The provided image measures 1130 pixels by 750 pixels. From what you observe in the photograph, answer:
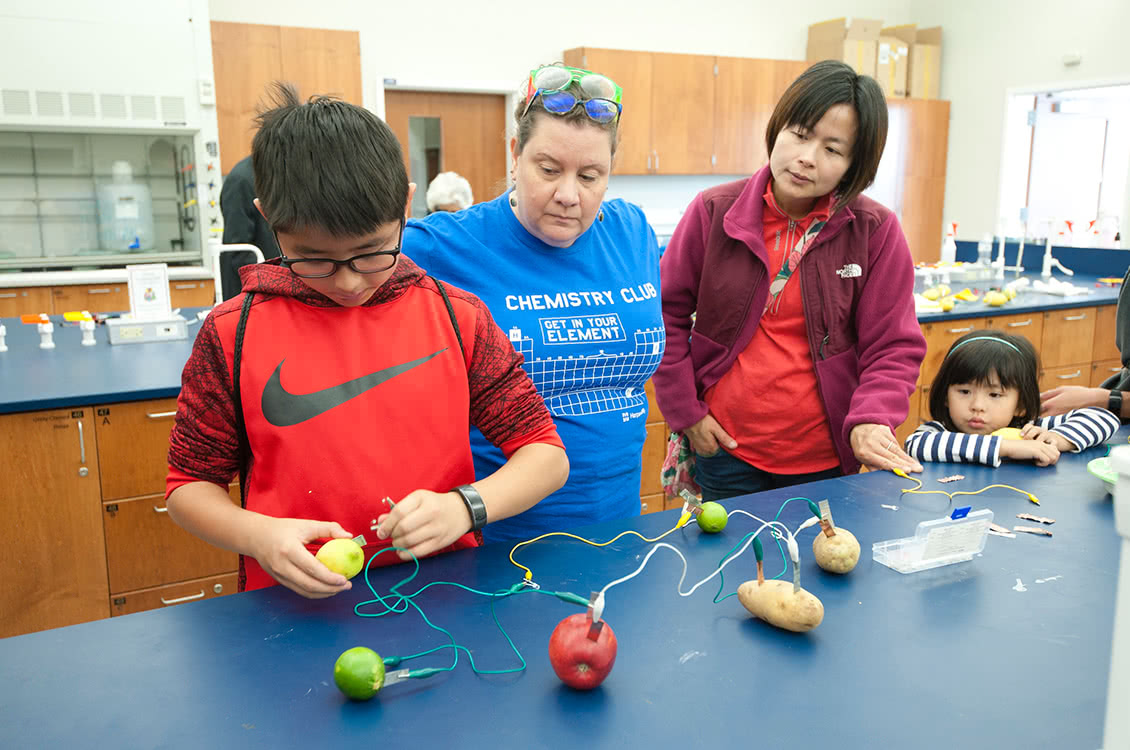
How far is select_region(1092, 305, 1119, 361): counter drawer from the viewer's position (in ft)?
Answer: 14.1

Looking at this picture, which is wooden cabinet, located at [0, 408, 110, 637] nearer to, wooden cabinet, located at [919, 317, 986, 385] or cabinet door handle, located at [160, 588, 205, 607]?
cabinet door handle, located at [160, 588, 205, 607]

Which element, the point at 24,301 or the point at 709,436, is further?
the point at 24,301

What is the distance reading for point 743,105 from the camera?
6.72 meters

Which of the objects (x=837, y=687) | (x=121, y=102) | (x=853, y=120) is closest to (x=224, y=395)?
(x=837, y=687)

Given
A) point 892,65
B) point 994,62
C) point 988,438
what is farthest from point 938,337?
point 994,62

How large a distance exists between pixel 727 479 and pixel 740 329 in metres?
→ 0.32

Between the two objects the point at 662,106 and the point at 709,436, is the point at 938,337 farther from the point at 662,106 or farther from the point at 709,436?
the point at 662,106

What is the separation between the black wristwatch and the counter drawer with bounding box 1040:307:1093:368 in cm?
386

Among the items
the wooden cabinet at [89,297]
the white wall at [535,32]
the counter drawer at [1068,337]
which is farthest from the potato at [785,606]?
the white wall at [535,32]

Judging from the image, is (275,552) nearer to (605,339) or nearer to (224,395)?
(224,395)

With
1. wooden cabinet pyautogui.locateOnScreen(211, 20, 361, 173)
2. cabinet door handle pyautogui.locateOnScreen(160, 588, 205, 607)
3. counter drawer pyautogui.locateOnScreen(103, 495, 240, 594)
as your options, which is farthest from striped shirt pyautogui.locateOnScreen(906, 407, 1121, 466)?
wooden cabinet pyautogui.locateOnScreen(211, 20, 361, 173)

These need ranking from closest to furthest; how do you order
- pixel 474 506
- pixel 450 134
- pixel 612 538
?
pixel 474 506
pixel 612 538
pixel 450 134

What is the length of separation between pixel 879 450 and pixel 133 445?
6.37ft

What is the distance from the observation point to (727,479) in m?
1.82
